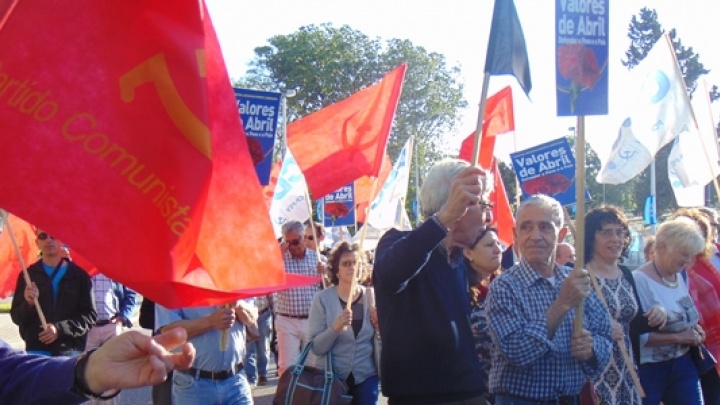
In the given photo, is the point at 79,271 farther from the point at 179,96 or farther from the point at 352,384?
the point at 179,96

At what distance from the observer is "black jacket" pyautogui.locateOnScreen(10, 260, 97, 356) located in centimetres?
663

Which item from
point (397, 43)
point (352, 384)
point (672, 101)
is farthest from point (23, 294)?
point (397, 43)

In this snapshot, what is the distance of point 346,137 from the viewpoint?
7.55 meters

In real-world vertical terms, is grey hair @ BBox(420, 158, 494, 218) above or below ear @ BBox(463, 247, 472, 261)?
above

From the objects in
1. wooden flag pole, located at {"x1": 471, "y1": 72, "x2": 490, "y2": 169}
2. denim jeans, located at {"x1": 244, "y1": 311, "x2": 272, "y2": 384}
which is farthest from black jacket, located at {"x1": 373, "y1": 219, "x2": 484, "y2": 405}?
denim jeans, located at {"x1": 244, "y1": 311, "x2": 272, "y2": 384}

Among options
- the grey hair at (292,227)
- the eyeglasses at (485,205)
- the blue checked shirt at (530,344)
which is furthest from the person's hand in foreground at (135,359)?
the grey hair at (292,227)

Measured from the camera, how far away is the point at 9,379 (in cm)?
220

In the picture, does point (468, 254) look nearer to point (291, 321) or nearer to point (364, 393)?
point (364, 393)

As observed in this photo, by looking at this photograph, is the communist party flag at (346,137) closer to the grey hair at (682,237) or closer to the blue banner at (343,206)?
the grey hair at (682,237)

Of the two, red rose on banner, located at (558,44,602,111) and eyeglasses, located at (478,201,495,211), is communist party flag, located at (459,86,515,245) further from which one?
eyeglasses, located at (478,201,495,211)

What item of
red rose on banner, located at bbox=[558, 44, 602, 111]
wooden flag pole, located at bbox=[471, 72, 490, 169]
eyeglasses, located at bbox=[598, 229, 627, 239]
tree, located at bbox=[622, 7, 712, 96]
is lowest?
eyeglasses, located at bbox=[598, 229, 627, 239]

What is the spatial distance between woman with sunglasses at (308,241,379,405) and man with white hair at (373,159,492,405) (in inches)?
74.1

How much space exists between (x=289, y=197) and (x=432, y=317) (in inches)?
274

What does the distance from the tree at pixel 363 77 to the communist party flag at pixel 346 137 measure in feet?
132
